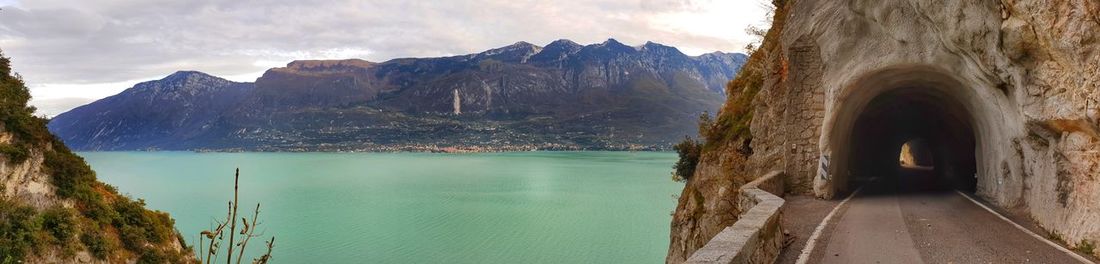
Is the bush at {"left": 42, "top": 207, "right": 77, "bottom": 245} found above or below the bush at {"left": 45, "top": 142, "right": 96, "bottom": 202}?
below

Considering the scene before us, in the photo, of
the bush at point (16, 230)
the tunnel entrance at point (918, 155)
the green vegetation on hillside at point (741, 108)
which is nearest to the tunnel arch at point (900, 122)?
the green vegetation on hillside at point (741, 108)

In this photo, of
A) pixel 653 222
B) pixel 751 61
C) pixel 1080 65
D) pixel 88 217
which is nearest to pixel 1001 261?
pixel 1080 65

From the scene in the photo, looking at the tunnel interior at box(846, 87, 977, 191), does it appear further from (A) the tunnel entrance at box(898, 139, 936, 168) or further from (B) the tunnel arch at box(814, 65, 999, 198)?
(A) the tunnel entrance at box(898, 139, 936, 168)

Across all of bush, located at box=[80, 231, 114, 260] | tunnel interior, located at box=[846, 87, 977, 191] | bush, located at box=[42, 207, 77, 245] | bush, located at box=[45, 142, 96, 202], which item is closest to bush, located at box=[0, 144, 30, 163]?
bush, located at box=[45, 142, 96, 202]

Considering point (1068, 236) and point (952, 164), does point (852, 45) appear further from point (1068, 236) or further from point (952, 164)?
point (952, 164)

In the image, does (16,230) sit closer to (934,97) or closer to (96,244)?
(96,244)

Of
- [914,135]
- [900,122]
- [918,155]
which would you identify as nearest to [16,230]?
[900,122]

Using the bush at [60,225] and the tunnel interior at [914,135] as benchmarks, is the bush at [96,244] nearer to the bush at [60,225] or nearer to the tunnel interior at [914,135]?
the bush at [60,225]
